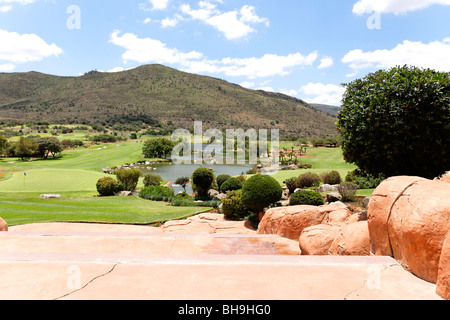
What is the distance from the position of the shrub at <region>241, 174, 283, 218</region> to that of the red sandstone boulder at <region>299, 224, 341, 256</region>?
638 centimetres

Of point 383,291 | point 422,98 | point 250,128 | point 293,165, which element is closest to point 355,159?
point 422,98

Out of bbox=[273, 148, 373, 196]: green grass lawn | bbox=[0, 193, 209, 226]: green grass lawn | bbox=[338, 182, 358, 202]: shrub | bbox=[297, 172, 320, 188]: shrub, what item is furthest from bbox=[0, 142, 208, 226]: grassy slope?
bbox=[273, 148, 373, 196]: green grass lawn

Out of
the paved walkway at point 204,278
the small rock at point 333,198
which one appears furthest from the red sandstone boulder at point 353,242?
the small rock at point 333,198

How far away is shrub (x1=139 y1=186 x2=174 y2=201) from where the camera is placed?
67.7 feet

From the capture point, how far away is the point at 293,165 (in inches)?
1768

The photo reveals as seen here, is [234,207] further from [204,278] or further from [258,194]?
[204,278]

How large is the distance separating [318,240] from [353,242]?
1173 millimetres

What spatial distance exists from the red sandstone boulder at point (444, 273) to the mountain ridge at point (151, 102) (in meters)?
84.5

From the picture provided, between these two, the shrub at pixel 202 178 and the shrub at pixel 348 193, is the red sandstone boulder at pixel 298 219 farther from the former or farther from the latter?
the shrub at pixel 202 178

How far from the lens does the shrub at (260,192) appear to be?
13773 millimetres

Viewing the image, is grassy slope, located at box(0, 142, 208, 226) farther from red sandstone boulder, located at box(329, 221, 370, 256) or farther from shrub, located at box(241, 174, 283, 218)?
red sandstone boulder, located at box(329, 221, 370, 256)

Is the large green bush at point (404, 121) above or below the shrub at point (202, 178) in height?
above
